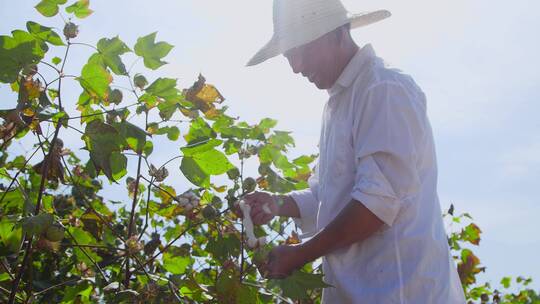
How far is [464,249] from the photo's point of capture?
424 centimetres

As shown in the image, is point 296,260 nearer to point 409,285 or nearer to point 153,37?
point 409,285

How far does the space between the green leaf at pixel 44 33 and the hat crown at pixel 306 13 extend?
0.73 meters

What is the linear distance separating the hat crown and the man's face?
7 cm

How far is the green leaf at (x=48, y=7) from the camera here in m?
2.20

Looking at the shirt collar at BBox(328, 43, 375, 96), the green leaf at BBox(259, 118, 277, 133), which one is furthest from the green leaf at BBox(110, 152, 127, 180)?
the green leaf at BBox(259, 118, 277, 133)

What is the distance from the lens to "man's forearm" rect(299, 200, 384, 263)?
1.84m

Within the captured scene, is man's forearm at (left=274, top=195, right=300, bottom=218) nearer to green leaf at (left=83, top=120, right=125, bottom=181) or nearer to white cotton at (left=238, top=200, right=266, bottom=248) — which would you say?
white cotton at (left=238, top=200, right=266, bottom=248)

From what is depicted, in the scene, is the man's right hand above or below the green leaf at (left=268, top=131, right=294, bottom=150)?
below

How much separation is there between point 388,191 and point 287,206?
713mm

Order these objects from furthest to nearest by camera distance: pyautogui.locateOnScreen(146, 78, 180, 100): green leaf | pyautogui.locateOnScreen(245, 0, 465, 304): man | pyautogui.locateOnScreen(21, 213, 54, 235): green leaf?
pyautogui.locateOnScreen(146, 78, 180, 100): green leaf, pyautogui.locateOnScreen(245, 0, 465, 304): man, pyautogui.locateOnScreen(21, 213, 54, 235): green leaf

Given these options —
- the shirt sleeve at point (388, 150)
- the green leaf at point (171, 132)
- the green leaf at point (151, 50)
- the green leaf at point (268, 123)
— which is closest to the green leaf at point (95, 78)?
the green leaf at point (151, 50)

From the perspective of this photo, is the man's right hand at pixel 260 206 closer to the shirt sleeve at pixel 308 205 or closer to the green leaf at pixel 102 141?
the shirt sleeve at pixel 308 205

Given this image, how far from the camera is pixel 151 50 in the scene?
2.21 m

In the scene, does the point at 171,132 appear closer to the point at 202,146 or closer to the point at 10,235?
the point at 202,146
